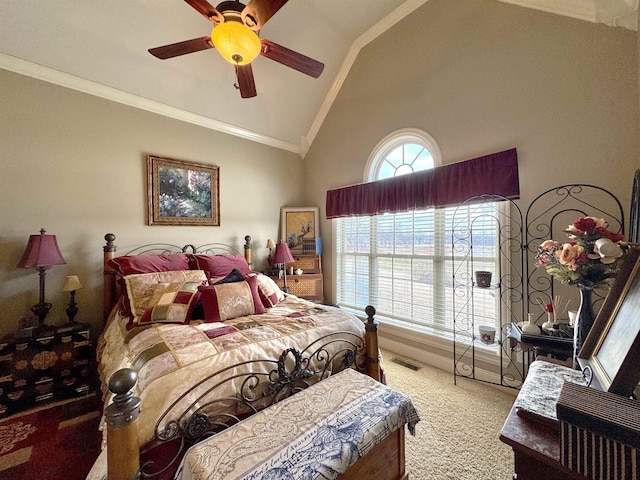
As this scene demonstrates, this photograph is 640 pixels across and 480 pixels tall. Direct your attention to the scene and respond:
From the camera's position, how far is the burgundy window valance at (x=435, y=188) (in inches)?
87.7

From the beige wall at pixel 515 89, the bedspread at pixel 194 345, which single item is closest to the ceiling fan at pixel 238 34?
the beige wall at pixel 515 89

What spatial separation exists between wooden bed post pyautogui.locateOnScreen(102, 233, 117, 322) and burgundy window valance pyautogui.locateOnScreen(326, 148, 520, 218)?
2756 millimetres

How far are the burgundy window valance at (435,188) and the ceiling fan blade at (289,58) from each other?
1504mm

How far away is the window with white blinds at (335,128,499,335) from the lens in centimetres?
249

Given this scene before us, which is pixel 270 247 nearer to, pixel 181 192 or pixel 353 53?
pixel 181 192

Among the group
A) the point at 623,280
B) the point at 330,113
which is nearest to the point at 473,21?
the point at 330,113

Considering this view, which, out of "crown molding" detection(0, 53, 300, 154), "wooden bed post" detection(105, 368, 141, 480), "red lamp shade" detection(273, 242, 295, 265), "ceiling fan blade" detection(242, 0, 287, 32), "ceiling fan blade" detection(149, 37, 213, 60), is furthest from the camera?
"red lamp shade" detection(273, 242, 295, 265)

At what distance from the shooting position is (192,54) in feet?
9.11

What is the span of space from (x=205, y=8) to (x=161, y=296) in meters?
2.19

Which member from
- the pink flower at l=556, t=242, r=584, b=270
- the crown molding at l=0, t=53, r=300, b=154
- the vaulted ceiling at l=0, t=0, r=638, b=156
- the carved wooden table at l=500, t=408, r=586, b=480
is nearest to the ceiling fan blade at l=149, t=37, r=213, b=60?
the vaulted ceiling at l=0, t=0, r=638, b=156

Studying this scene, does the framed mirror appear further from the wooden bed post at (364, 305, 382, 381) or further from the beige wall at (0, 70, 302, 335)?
the beige wall at (0, 70, 302, 335)

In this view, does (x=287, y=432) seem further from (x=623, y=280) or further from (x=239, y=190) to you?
(x=239, y=190)

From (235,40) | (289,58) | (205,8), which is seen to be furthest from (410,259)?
(205,8)

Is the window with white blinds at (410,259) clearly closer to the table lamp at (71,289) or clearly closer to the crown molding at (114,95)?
the crown molding at (114,95)
